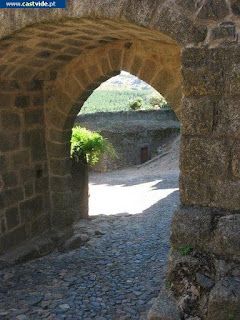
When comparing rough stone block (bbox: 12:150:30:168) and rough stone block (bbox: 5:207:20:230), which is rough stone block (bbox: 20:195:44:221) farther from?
rough stone block (bbox: 12:150:30:168)

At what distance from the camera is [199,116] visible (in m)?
2.43

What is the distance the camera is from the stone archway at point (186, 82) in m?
2.35

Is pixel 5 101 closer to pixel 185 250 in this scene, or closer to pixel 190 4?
pixel 190 4

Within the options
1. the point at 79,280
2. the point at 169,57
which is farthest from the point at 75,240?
the point at 169,57

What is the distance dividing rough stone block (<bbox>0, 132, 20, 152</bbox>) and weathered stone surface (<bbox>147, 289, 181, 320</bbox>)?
2.89 meters

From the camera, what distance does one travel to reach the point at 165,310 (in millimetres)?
2428

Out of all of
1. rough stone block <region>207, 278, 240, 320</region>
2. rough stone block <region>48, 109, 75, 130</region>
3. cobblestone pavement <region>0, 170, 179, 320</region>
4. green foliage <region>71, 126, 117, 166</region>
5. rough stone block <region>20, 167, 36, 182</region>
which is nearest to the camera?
rough stone block <region>207, 278, 240, 320</region>

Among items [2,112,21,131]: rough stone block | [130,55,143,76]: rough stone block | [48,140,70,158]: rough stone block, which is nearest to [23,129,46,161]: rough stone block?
[48,140,70,158]: rough stone block

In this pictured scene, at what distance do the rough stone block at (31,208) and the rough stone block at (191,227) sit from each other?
297 cm

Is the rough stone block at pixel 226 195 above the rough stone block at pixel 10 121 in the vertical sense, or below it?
below

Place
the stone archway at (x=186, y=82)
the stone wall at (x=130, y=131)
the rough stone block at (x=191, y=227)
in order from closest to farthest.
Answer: the stone archway at (x=186, y=82) < the rough stone block at (x=191, y=227) < the stone wall at (x=130, y=131)

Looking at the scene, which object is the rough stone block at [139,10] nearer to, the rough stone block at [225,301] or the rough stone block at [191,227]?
the rough stone block at [191,227]

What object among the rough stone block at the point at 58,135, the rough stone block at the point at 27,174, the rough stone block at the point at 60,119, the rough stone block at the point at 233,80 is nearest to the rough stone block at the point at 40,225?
the rough stone block at the point at 27,174

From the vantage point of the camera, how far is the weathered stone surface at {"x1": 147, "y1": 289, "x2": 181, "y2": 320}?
7.83ft
